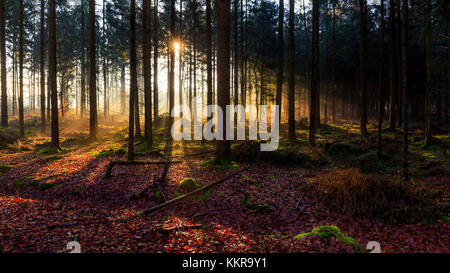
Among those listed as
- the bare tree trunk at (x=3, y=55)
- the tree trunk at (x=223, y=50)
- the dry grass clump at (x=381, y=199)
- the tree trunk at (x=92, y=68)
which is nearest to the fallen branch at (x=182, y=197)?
the tree trunk at (x=223, y=50)

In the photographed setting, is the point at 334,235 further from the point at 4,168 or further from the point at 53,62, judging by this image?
the point at 53,62

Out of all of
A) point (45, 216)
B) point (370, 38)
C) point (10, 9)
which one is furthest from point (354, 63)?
point (10, 9)

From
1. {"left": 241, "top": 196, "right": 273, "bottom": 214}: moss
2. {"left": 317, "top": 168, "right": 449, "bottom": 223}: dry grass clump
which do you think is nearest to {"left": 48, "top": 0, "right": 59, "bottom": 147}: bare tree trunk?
{"left": 241, "top": 196, "right": 273, "bottom": 214}: moss

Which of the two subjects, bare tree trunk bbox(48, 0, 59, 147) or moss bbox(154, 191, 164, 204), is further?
bare tree trunk bbox(48, 0, 59, 147)

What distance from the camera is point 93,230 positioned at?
5.19 m

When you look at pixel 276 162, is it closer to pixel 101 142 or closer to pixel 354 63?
pixel 101 142

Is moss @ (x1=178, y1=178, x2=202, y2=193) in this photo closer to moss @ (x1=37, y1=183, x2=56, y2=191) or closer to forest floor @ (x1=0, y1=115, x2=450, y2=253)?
forest floor @ (x1=0, y1=115, x2=450, y2=253)

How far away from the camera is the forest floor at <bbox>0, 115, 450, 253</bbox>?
184 inches

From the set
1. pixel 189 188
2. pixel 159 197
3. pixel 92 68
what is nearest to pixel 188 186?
pixel 189 188

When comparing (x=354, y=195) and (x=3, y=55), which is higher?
(x=3, y=55)

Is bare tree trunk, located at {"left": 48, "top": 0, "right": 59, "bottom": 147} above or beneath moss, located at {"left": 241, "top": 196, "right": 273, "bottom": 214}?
above

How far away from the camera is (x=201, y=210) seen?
6.71m

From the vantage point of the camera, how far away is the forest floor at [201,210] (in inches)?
184
